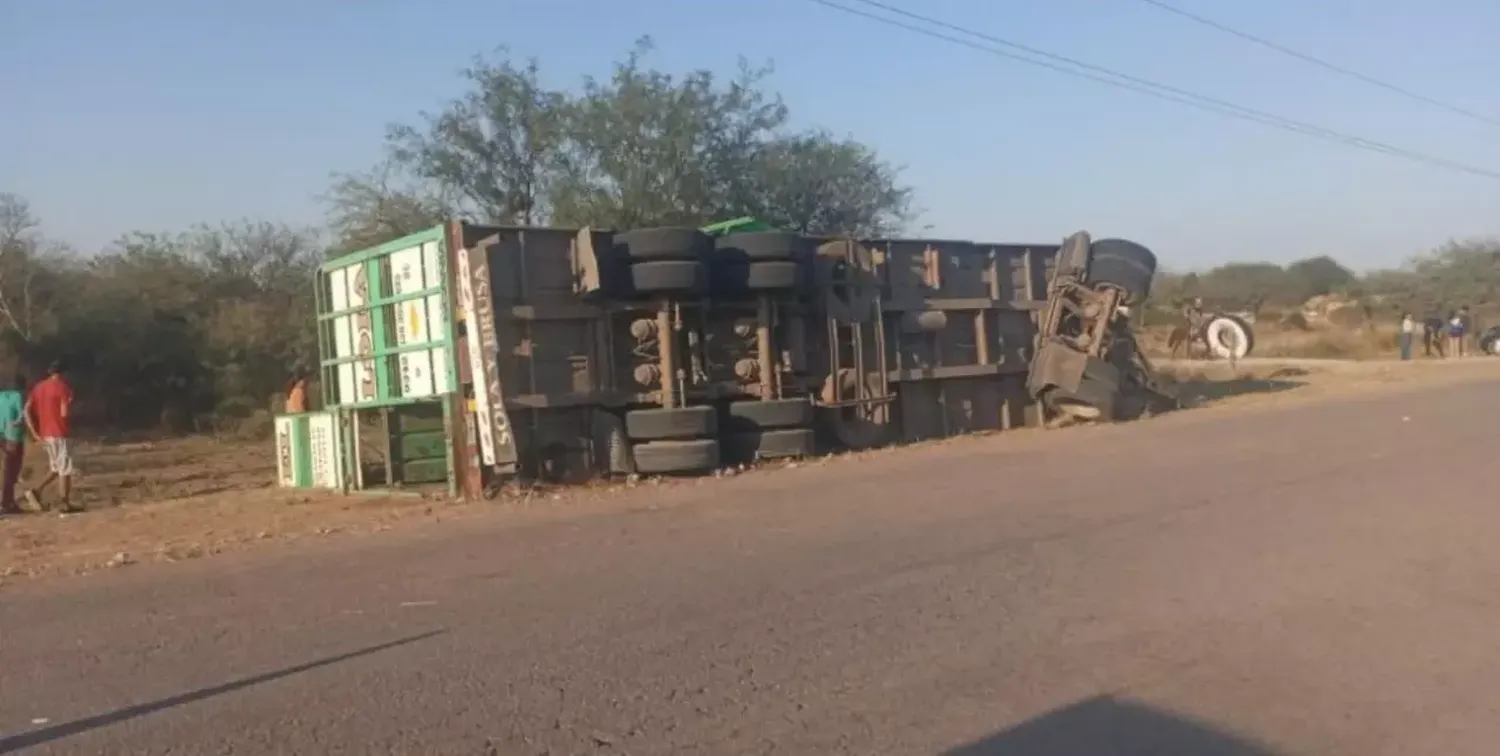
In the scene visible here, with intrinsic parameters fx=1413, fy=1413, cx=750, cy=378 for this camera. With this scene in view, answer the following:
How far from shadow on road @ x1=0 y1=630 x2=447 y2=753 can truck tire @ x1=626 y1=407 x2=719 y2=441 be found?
7.60 m

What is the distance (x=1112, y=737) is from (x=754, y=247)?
1074cm

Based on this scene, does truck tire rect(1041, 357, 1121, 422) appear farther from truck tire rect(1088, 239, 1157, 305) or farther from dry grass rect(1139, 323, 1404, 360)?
dry grass rect(1139, 323, 1404, 360)

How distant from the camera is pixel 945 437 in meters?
18.4

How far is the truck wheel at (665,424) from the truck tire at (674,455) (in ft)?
0.28

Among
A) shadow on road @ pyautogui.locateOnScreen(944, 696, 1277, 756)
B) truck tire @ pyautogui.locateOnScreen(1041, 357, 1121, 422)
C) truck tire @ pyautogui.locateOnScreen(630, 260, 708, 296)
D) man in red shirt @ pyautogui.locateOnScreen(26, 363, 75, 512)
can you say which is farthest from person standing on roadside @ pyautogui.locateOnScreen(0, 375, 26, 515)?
shadow on road @ pyautogui.locateOnScreen(944, 696, 1277, 756)

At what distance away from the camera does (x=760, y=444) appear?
15.3 metres

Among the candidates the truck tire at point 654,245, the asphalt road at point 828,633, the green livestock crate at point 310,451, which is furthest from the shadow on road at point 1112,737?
the green livestock crate at point 310,451

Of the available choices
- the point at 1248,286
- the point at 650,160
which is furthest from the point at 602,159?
the point at 1248,286

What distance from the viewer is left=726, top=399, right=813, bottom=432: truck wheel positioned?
15203 mm

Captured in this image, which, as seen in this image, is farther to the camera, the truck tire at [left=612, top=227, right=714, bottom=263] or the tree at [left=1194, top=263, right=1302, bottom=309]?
the tree at [left=1194, top=263, right=1302, bottom=309]

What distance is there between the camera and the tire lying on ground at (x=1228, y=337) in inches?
1476

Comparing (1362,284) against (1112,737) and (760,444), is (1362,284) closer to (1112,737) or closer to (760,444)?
(760,444)

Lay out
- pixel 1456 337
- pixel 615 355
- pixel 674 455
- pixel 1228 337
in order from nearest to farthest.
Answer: pixel 674 455 < pixel 615 355 < pixel 1228 337 < pixel 1456 337

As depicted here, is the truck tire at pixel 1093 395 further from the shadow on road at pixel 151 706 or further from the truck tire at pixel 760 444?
the shadow on road at pixel 151 706
